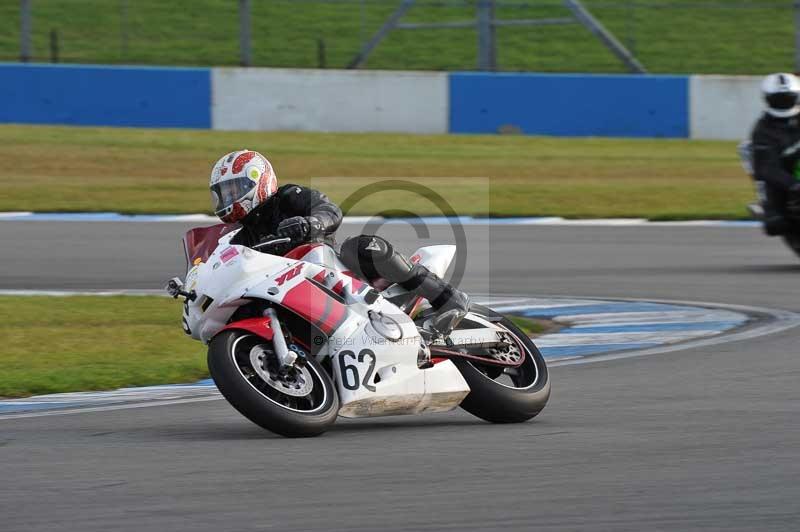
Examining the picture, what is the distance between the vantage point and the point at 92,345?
30.8 feet

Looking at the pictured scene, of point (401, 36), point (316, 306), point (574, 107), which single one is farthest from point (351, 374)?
point (401, 36)

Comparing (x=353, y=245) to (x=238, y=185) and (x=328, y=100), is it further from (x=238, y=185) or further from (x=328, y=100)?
(x=328, y=100)

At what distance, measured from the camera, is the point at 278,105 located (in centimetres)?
2262

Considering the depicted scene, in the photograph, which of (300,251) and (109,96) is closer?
(300,251)

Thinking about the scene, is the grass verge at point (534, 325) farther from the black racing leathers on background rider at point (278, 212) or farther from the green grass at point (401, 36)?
the green grass at point (401, 36)

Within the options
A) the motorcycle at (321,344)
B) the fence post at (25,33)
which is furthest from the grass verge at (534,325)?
the fence post at (25,33)

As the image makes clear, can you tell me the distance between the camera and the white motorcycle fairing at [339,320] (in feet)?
20.0

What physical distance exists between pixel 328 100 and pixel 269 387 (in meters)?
17.1

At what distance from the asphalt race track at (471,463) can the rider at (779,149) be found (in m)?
3.25

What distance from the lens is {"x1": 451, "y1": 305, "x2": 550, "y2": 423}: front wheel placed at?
6543mm

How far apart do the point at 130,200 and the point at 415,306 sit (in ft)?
38.3

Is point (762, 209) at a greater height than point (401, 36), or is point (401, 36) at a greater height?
point (401, 36)

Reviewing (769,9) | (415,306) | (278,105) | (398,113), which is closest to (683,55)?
(769,9)

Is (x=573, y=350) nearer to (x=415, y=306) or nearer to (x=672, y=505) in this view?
(x=415, y=306)
